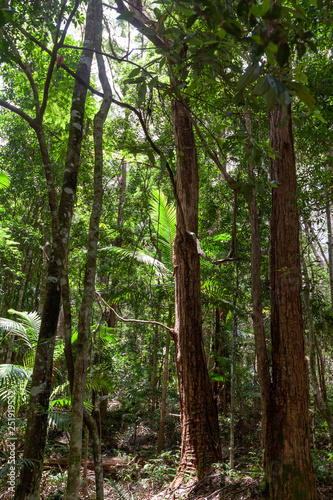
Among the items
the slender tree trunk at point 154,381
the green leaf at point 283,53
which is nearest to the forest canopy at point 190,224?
the green leaf at point 283,53

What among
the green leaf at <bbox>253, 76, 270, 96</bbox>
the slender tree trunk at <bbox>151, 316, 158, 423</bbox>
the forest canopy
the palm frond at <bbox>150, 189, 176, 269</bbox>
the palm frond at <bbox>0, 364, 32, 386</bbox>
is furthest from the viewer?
the slender tree trunk at <bbox>151, 316, 158, 423</bbox>

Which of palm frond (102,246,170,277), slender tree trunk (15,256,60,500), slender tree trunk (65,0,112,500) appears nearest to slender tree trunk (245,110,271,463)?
slender tree trunk (65,0,112,500)

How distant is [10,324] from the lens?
15.9 ft

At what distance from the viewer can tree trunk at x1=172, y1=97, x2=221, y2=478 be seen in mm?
3869

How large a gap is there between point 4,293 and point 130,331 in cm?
442

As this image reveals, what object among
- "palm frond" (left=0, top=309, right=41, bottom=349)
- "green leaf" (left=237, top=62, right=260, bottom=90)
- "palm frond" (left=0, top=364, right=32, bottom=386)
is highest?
"green leaf" (left=237, top=62, right=260, bottom=90)

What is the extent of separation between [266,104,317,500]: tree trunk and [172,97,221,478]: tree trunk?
2.91 feet

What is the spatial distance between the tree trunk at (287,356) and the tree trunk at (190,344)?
0.89 meters

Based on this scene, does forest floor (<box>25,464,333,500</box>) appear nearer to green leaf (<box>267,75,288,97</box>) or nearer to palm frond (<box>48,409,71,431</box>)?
palm frond (<box>48,409,71,431</box>)

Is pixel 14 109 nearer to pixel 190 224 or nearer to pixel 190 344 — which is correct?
pixel 190 224

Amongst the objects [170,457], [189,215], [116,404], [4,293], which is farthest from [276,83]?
[116,404]

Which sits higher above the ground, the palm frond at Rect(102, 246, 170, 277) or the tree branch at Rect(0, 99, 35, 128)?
the palm frond at Rect(102, 246, 170, 277)

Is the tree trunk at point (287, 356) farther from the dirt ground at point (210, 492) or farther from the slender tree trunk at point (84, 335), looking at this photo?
the slender tree trunk at point (84, 335)

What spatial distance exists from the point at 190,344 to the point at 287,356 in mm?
1197
